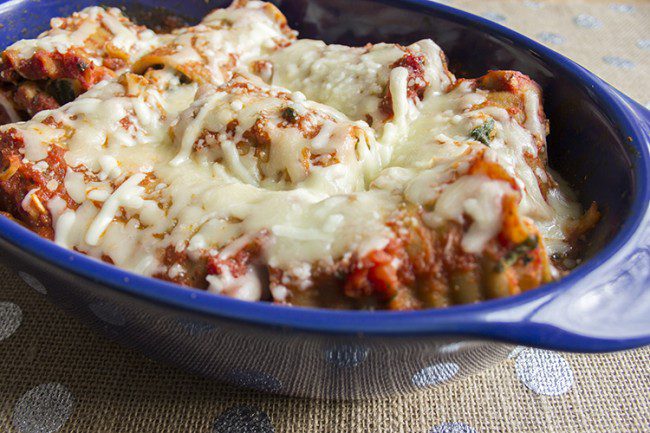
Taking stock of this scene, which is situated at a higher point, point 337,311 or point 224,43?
point 337,311

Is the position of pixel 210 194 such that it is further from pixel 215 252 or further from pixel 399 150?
pixel 399 150

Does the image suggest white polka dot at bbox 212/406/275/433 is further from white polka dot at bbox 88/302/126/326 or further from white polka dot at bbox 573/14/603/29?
white polka dot at bbox 573/14/603/29

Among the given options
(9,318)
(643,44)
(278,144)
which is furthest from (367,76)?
(643,44)

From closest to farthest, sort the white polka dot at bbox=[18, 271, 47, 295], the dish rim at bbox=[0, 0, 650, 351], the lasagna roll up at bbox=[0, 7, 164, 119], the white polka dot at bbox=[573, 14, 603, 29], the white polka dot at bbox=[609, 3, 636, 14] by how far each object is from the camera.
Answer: the dish rim at bbox=[0, 0, 650, 351], the white polka dot at bbox=[18, 271, 47, 295], the lasagna roll up at bbox=[0, 7, 164, 119], the white polka dot at bbox=[573, 14, 603, 29], the white polka dot at bbox=[609, 3, 636, 14]

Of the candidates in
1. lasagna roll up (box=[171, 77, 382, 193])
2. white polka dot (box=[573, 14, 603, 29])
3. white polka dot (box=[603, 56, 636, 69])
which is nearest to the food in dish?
lasagna roll up (box=[171, 77, 382, 193])

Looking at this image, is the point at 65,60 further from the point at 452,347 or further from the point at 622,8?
the point at 622,8

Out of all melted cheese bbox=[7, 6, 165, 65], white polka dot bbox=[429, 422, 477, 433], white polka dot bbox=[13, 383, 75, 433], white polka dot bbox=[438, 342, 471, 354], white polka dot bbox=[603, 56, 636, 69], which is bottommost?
white polka dot bbox=[13, 383, 75, 433]
